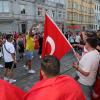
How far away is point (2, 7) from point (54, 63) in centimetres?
4151

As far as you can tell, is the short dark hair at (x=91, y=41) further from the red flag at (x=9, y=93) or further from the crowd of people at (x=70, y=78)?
the red flag at (x=9, y=93)

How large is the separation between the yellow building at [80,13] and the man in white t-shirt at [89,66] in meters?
60.3

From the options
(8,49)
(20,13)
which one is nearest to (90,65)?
(8,49)

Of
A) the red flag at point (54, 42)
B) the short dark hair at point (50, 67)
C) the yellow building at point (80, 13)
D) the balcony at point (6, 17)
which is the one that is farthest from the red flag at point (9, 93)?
the yellow building at point (80, 13)

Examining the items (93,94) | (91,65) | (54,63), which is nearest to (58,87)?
(54,63)

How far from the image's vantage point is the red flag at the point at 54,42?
503 cm

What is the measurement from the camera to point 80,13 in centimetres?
7431

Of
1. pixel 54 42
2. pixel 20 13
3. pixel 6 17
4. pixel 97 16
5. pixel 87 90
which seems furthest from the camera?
pixel 97 16

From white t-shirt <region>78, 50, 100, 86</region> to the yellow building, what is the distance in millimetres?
60356

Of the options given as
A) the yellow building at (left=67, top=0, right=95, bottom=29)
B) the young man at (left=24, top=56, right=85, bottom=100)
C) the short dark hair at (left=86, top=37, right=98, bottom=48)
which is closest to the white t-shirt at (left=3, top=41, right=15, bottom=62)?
the short dark hair at (left=86, top=37, right=98, bottom=48)

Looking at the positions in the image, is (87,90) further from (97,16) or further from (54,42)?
(97,16)

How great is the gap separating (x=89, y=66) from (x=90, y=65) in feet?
0.07

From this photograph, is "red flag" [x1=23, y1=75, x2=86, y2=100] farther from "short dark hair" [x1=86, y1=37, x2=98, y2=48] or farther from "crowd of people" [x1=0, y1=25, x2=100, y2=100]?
"short dark hair" [x1=86, y1=37, x2=98, y2=48]

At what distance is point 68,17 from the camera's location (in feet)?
215
